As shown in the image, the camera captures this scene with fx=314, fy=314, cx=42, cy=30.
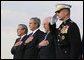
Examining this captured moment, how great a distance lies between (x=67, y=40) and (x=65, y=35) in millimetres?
179

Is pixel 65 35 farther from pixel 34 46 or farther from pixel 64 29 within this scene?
pixel 34 46

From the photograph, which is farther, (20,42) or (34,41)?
(20,42)

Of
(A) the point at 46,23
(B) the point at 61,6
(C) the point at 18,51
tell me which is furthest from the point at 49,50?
(C) the point at 18,51

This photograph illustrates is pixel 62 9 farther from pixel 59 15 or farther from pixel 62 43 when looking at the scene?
pixel 62 43

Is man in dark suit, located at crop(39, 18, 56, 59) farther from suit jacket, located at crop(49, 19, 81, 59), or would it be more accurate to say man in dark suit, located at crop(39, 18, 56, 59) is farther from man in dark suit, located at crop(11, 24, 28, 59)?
man in dark suit, located at crop(11, 24, 28, 59)

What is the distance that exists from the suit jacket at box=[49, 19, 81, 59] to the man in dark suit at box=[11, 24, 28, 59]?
7.33ft

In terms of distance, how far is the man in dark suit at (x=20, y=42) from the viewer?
36.6 feet

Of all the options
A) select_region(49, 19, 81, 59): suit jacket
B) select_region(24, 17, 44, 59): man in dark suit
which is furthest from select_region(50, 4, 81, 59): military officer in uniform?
select_region(24, 17, 44, 59): man in dark suit

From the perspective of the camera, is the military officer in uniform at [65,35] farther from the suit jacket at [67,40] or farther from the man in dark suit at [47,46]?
the man in dark suit at [47,46]

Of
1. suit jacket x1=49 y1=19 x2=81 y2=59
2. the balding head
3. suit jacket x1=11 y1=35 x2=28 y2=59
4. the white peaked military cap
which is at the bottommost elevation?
suit jacket x1=11 y1=35 x2=28 y2=59

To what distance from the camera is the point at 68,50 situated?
8766mm

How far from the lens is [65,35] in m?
8.92

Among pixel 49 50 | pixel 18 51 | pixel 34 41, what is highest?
pixel 34 41

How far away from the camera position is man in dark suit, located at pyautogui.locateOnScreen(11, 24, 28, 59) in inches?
440
